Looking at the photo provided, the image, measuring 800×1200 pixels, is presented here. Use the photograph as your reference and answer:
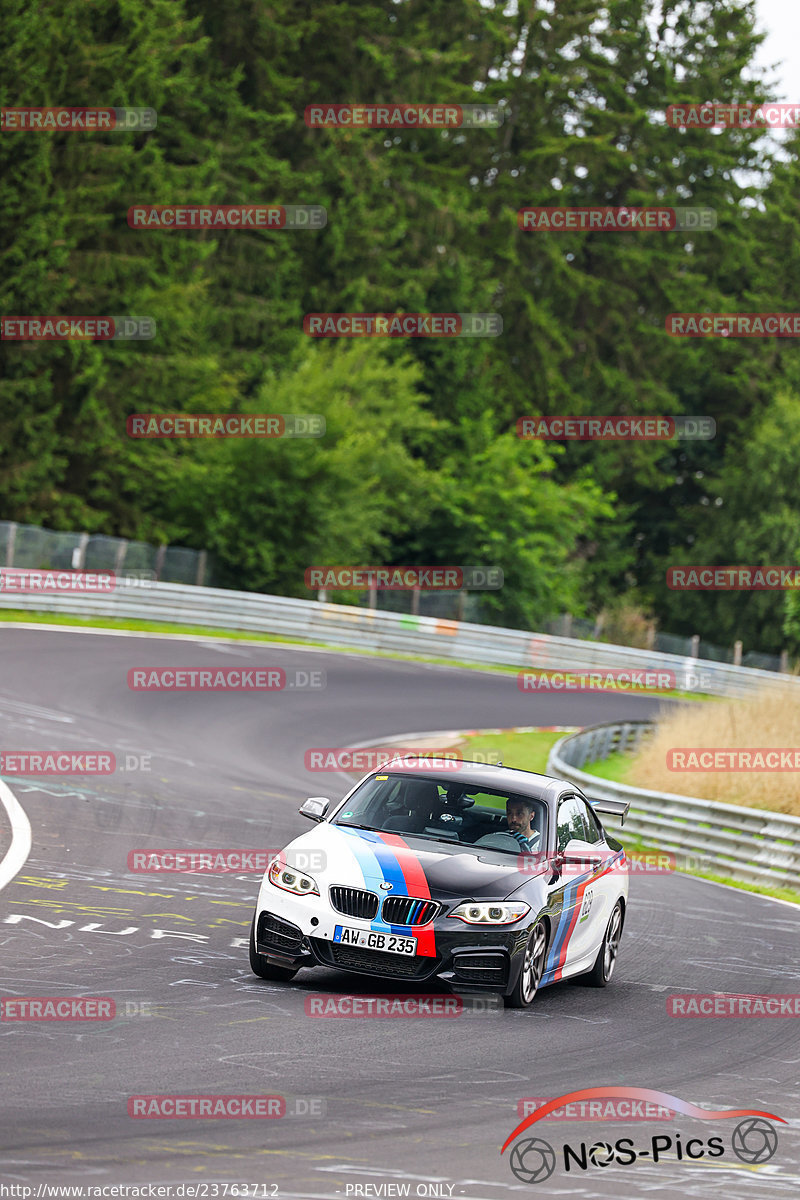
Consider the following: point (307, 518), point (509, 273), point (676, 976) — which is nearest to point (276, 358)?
point (307, 518)

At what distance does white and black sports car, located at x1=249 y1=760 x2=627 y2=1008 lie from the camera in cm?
902

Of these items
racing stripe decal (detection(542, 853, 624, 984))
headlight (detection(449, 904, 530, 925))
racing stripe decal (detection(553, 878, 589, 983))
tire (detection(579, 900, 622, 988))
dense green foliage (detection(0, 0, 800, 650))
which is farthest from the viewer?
dense green foliage (detection(0, 0, 800, 650))

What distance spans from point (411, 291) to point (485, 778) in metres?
50.9

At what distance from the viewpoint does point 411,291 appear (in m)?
59.8

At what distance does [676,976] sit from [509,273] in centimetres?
5744

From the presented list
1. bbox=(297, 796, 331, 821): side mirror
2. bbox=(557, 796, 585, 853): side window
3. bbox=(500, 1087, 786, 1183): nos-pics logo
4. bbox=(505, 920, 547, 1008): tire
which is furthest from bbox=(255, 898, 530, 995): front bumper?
bbox=(500, 1087, 786, 1183): nos-pics logo

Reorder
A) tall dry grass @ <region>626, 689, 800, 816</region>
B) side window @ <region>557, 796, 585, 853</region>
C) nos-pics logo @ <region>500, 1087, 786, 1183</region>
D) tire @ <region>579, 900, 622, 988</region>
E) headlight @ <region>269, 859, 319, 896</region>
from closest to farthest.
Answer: nos-pics logo @ <region>500, 1087, 786, 1183</region>
headlight @ <region>269, 859, 319, 896</region>
side window @ <region>557, 796, 585, 853</region>
tire @ <region>579, 900, 622, 988</region>
tall dry grass @ <region>626, 689, 800, 816</region>

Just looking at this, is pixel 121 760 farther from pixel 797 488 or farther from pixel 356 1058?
pixel 797 488

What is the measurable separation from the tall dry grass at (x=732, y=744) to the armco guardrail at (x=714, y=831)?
1032 mm

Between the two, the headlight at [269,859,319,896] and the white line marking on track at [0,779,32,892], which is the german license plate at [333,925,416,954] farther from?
the white line marking on track at [0,779,32,892]

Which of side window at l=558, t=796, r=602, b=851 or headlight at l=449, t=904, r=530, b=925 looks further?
side window at l=558, t=796, r=602, b=851

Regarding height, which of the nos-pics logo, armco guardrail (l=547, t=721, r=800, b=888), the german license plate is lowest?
armco guardrail (l=547, t=721, r=800, b=888)

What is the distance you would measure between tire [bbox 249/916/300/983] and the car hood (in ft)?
1.81

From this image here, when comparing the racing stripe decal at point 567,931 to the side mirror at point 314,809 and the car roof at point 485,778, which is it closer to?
the car roof at point 485,778
